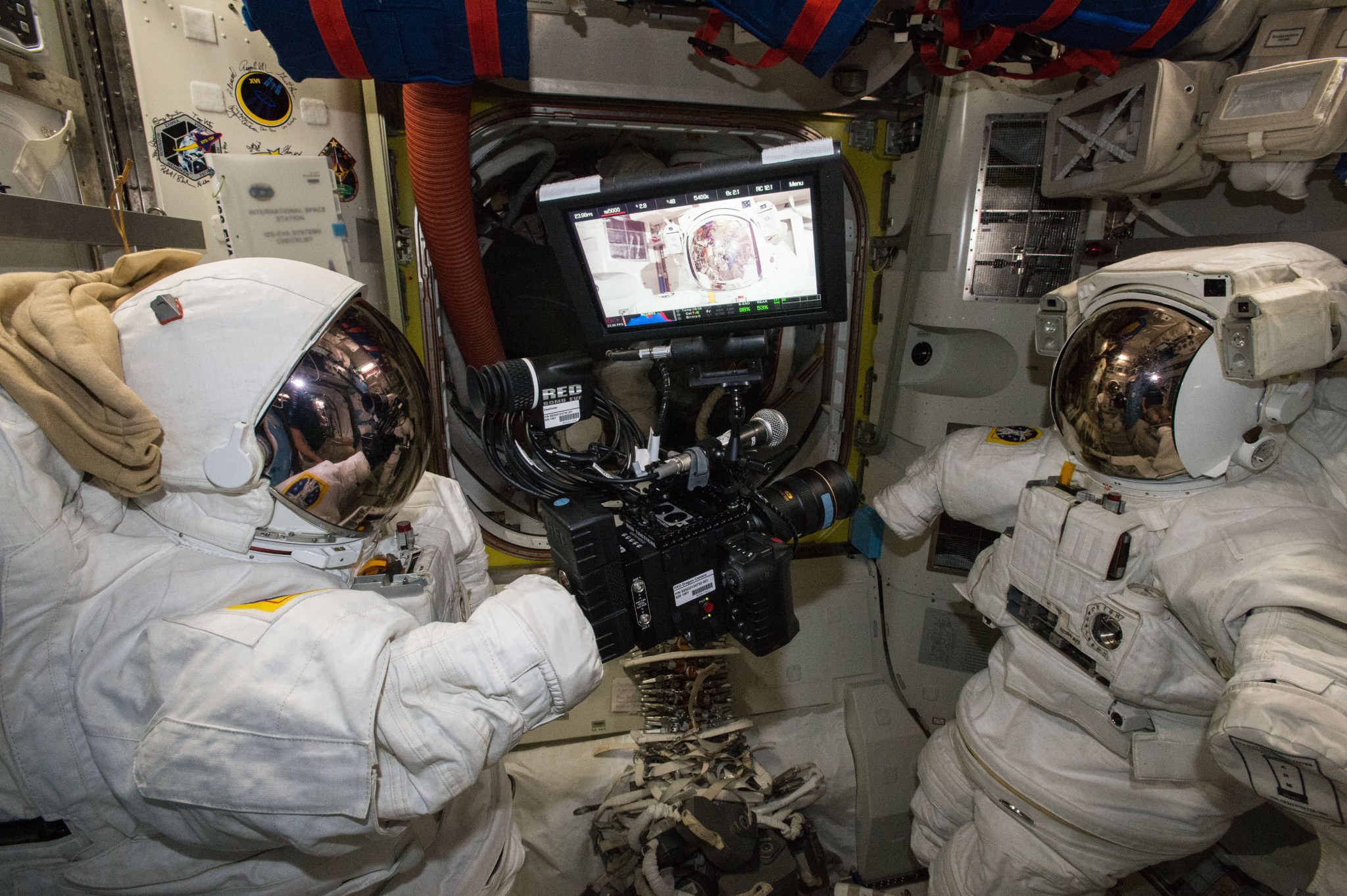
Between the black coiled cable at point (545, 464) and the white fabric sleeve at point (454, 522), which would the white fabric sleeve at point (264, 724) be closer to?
the black coiled cable at point (545, 464)

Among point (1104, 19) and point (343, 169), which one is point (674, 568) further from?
point (1104, 19)

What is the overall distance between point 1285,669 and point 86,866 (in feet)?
7.00

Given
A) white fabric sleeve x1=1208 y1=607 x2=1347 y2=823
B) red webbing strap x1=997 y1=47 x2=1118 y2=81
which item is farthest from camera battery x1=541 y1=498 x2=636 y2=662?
red webbing strap x1=997 y1=47 x2=1118 y2=81

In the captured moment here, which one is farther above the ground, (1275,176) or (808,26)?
(808,26)

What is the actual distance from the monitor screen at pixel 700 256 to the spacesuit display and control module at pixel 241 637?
696mm

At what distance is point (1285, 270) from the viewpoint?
136 centimetres

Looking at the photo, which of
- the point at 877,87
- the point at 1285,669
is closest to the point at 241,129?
the point at 877,87

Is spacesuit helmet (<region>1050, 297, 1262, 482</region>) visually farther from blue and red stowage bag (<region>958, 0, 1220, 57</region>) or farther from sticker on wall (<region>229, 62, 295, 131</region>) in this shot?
sticker on wall (<region>229, 62, 295, 131</region>)

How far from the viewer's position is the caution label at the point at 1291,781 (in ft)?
3.29

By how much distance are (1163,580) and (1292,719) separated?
50 centimetres

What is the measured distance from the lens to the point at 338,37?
1613 millimetres

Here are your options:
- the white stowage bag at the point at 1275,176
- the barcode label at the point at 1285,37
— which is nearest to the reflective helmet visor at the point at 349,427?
the white stowage bag at the point at 1275,176

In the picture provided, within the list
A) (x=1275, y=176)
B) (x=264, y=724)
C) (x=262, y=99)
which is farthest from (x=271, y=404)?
(x=1275, y=176)

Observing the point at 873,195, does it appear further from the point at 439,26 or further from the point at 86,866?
the point at 86,866
